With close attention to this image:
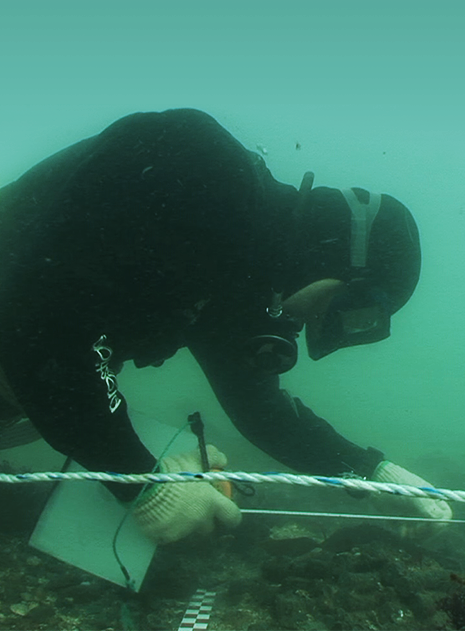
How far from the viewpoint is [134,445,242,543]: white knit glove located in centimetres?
214

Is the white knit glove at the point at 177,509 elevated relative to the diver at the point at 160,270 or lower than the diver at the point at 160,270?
lower

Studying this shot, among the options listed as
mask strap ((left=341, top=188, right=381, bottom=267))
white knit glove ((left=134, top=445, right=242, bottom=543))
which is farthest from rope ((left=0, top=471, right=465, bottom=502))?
mask strap ((left=341, top=188, right=381, bottom=267))

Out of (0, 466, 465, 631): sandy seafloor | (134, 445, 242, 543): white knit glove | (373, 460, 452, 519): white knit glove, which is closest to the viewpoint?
(0, 466, 465, 631): sandy seafloor

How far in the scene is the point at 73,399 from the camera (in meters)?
2.05

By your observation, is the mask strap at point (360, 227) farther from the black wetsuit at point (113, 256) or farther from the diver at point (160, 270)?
the black wetsuit at point (113, 256)

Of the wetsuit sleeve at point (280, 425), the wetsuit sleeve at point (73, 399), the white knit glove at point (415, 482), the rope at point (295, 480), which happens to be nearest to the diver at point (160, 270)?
the wetsuit sleeve at point (73, 399)

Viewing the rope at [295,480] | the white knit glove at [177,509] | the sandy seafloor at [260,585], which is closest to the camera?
the rope at [295,480]

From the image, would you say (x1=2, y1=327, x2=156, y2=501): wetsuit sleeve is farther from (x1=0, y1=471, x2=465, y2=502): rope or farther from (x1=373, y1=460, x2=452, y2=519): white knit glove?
(x1=373, y1=460, x2=452, y2=519): white knit glove

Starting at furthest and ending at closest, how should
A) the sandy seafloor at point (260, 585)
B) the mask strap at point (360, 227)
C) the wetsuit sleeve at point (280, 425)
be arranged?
1. the wetsuit sleeve at point (280, 425)
2. the mask strap at point (360, 227)
3. the sandy seafloor at point (260, 585)

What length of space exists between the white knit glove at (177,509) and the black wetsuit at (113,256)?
0.11m

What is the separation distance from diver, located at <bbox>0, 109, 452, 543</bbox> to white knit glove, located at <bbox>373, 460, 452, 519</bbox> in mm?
877

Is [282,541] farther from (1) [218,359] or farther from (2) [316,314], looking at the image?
(2) [316,314]

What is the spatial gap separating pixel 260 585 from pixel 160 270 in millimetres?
1398

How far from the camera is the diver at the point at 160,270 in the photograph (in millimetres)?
1987
